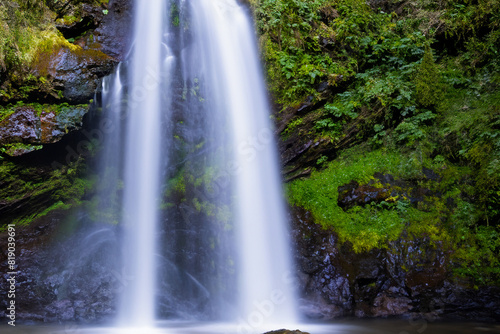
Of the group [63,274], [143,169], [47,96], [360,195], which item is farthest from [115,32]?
[360,195]

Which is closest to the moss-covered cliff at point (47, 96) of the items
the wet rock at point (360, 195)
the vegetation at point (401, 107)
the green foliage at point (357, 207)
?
the vegetation at point (401, 107)

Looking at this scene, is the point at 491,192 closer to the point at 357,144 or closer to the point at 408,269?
the point at 408,269

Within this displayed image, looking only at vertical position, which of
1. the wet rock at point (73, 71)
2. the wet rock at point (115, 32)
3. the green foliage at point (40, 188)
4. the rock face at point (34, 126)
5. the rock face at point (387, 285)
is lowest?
the rock face at point (387, 285)

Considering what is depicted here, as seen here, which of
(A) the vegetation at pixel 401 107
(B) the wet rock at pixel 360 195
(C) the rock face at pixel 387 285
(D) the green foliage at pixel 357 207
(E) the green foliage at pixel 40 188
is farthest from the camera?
(E) the green foliage at pixel 40 188

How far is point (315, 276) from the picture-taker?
6324 millimetres

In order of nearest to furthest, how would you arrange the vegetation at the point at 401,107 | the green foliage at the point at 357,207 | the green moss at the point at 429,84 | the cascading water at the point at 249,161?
the vegetation at the point at 401,107
the green foliage at the point at 357,207
the cascading water at the point at 249,161
the green moss at the point at 429,84

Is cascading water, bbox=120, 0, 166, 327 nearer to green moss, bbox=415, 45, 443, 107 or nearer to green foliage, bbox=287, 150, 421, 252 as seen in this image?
green foliage, bbox=287, 150, 421, 252

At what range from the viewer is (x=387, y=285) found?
19.2 ft

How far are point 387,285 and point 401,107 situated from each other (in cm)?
402

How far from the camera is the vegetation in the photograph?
6039 mm

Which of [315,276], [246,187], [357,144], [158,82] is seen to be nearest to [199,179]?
[246,187]

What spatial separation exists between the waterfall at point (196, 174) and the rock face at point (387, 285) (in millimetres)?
559

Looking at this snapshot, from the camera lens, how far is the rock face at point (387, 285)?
5438 mm

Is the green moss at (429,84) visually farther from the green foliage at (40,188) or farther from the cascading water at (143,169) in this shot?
the green foliage at (40,188)
